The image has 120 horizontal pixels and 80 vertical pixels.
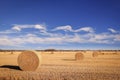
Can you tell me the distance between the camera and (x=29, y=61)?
67.6 feet

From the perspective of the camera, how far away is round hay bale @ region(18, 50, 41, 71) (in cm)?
2023

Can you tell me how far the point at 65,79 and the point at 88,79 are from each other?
1486 millimetres

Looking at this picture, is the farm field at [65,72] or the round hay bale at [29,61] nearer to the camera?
the farm field at [65,72]

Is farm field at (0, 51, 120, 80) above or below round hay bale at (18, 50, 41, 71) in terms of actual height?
below

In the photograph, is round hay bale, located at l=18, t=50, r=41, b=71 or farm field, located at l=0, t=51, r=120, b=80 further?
round hay bale, located at l=18, t=50, r=41, b=71

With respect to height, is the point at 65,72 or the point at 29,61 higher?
the point at 29,61

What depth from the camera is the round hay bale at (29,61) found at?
66.4ft

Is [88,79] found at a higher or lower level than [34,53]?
lower

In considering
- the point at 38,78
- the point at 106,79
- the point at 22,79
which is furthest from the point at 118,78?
the point at 22,79

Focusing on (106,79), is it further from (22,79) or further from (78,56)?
(78,56)

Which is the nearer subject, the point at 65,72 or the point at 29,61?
the point at 65,72

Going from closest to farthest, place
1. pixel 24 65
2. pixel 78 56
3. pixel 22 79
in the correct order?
pixel 22 79 → pixel 24 65 → pixel 78 56

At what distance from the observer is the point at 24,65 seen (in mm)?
20375

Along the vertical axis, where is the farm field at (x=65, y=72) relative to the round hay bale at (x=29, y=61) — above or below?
below
